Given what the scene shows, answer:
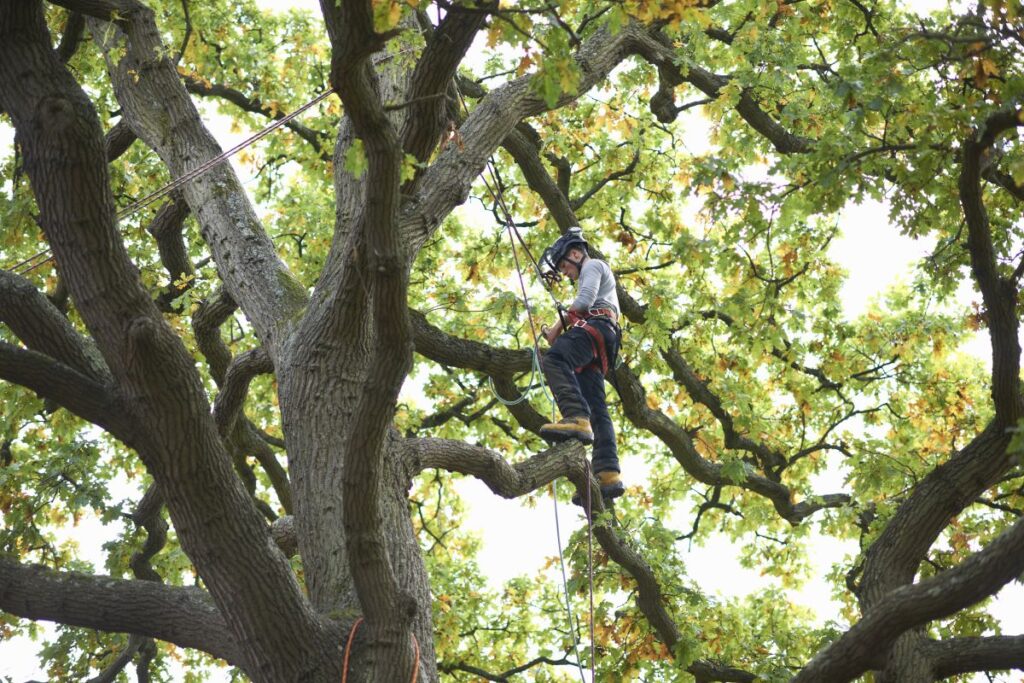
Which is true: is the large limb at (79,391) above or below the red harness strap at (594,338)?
below

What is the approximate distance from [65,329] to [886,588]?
14.1ft

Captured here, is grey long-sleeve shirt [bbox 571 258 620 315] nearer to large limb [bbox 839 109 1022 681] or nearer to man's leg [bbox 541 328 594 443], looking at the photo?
man's leg [bbox 541 328 594 443]

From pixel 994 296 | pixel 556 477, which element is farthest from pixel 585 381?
pixel 994 296

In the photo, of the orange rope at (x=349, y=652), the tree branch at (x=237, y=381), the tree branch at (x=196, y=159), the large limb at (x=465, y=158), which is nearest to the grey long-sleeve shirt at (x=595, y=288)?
the large limb at (x=465, y=158)

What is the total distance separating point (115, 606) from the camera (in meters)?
4.98

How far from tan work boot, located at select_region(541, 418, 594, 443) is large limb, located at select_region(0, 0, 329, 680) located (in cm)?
262

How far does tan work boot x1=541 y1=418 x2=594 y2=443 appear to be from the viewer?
6996 millimetres

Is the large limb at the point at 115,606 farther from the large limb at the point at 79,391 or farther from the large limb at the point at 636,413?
the large limb at the point at 636,413

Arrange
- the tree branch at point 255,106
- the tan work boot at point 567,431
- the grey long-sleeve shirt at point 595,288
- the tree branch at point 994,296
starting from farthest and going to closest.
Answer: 1. the tree branch at point 255,106
2. the grey long-sleeve shirt at point 595,288
3. the tan work boot at point 567,431
4. the tree branch at point 994,296

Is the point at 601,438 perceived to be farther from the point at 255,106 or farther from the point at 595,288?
the point at 255,106

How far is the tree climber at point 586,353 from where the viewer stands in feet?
23.7

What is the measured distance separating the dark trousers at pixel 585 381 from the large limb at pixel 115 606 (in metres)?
2.90

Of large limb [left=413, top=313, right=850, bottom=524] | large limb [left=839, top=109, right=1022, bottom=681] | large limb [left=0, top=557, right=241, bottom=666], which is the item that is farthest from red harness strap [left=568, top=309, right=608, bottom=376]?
large limb [left=0, top=557, right=241, bottom=666]

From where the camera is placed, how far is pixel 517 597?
1277 cm
